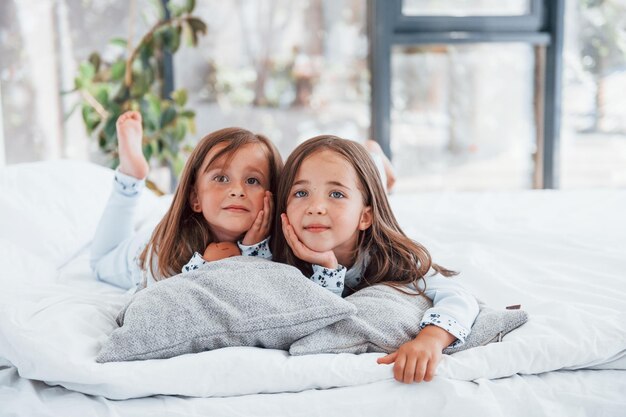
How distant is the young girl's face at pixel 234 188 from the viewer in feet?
4.17

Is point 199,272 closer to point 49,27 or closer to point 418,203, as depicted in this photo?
point 418,203

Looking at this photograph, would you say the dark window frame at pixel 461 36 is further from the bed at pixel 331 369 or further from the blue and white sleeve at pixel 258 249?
the blue and white sleeve at pixel 258 249

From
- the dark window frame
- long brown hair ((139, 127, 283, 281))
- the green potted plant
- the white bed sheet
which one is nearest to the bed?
the white bed sheet

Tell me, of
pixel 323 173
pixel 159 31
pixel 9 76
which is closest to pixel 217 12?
pixel 159 31

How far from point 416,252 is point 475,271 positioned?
206mm

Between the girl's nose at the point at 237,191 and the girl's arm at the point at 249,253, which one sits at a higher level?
the girl's nose at the point at 237,191

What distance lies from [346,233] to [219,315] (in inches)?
11.4

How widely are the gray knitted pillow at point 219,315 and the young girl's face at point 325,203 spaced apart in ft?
0.44

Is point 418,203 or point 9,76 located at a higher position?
point 9,76

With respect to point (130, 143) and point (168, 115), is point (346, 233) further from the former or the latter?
point (168, 115)

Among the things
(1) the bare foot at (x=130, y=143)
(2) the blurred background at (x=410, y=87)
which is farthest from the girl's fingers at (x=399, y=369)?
(2) the blurred background at (x=410, y=87)

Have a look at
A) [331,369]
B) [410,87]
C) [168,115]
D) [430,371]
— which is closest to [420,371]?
[430,371]

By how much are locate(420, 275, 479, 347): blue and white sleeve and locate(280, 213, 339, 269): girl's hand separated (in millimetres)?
174

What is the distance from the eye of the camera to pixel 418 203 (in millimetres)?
2070
